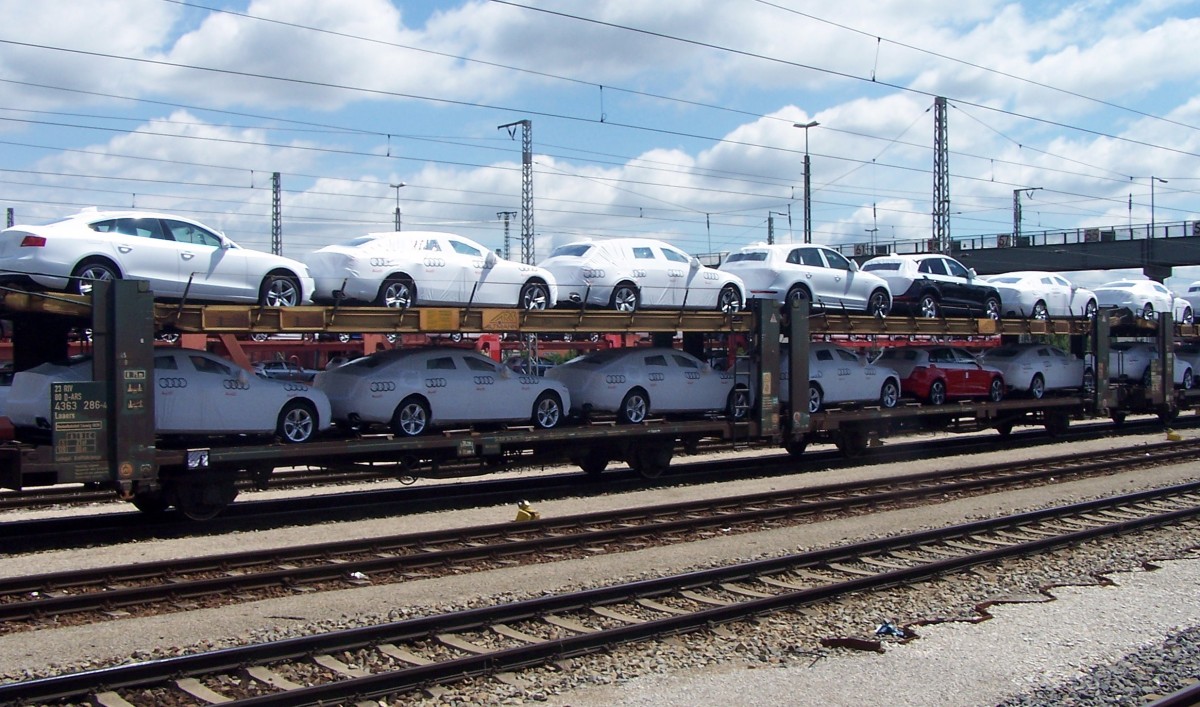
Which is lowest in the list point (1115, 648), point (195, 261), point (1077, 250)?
point (1115, 648)

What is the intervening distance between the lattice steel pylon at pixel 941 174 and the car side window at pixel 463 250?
28.1m

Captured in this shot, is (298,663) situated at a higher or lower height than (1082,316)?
lower

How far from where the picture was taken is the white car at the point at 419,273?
15.0 metres

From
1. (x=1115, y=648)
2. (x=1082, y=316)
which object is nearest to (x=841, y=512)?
(x=1115, y=648)

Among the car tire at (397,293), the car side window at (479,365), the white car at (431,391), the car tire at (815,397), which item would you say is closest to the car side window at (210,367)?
the white car at (431,391)

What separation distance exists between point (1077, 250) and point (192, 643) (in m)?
56.7

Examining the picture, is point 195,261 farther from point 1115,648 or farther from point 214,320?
point 1115,648

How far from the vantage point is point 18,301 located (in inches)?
456

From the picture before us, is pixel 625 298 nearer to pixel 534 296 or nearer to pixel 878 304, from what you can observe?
pixel 534 296

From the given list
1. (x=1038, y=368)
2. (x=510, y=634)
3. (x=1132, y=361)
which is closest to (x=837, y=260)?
(x=1038, y=368)

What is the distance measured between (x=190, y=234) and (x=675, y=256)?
839 cm

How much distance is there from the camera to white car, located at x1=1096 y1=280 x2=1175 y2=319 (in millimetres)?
29969

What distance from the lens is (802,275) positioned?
20.6 meters

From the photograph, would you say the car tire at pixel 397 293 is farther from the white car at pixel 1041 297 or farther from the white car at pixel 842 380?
the white car at pixel 1041 297
